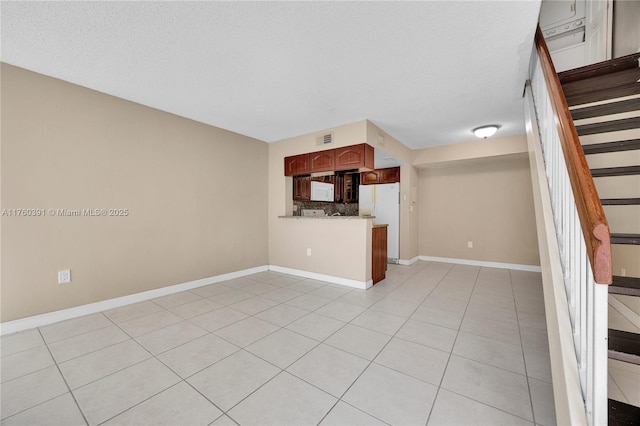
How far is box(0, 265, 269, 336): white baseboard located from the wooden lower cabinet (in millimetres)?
2436

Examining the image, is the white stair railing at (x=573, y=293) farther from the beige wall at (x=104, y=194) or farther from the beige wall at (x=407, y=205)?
the beige wall at (x=104, y=194)

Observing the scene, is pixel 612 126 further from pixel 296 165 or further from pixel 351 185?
pixel 351 185

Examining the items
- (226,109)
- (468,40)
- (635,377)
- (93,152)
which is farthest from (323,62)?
(635,377)

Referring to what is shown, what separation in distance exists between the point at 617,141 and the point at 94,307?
5050mm

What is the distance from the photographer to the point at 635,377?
1.69 m

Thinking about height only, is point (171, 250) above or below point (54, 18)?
below

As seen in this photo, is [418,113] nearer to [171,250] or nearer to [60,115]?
[171,250]

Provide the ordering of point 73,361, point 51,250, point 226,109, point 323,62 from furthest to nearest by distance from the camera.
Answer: point 226,109
point 51,250
point 323,62
point 73,361

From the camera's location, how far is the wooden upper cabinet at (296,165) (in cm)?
435

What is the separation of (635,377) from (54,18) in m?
4.77

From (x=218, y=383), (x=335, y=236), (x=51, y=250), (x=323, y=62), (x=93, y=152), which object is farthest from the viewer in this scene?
(x=335, y=236)

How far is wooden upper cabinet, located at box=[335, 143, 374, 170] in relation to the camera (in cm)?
368

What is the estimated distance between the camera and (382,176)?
571cm

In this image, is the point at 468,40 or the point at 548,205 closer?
the point at 548,205
